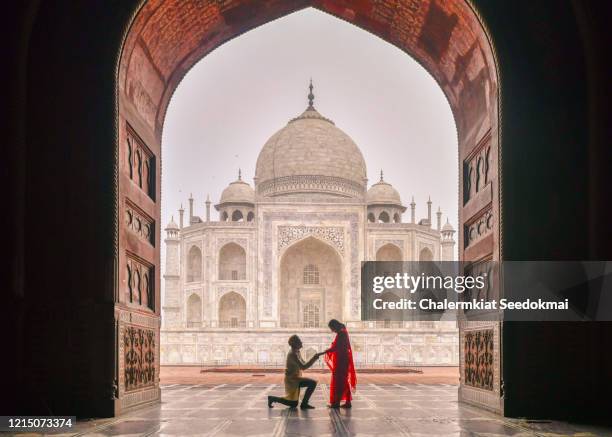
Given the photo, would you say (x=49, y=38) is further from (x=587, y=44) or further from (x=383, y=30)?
(x=587, y=44)

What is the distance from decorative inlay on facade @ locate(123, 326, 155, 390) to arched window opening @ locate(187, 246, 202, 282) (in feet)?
77.5

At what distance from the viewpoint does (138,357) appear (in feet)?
21.1

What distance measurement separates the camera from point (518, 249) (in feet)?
19.0

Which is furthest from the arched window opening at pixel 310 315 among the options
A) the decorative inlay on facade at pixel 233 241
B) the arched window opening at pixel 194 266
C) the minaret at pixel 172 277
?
the minaret at pixel 172 277

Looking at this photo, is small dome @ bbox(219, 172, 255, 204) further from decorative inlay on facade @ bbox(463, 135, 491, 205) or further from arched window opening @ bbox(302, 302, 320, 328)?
decorative inlay on facade @ bbox(463, 135, 491, 205)

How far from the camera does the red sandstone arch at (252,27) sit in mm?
6066

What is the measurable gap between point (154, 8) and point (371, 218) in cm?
2817

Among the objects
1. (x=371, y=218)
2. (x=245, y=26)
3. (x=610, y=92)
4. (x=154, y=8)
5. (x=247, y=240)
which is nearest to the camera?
(x=610, y=92)

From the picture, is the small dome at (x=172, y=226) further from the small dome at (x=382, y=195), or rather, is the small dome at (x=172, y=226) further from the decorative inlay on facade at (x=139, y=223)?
the decorative inlay on facade at (x=139, y=223)

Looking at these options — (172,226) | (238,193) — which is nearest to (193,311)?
(172,226)

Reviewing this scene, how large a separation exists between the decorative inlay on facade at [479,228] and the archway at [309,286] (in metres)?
22.3

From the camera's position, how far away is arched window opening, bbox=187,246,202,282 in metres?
30.5

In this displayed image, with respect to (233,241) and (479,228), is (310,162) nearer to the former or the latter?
(233,241)

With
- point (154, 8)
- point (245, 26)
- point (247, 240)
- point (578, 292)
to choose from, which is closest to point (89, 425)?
point (154, 8)
